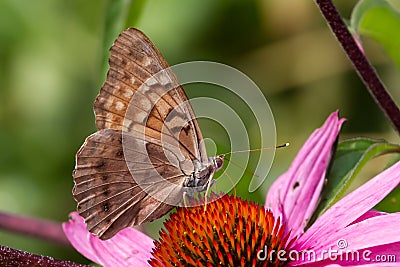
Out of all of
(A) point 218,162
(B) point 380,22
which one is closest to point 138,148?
(A) point 218,162

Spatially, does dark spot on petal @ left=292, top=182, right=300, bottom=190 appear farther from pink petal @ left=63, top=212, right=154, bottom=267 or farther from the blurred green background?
the blurred green background

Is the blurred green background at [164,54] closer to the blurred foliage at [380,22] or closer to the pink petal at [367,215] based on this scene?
the blurred foliage at [380,22]

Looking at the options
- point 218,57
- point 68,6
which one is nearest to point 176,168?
point 218,57

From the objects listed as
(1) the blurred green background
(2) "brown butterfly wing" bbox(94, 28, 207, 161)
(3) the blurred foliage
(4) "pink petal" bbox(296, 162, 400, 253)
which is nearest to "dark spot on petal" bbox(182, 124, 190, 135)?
(2) "brown butterfly wing" bbox(94, 28, 207, 161)

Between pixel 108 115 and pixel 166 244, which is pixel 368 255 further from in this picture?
pixel 108 115

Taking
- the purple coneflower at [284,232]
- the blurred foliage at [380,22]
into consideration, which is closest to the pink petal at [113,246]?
the purple coneflower at [284,232]

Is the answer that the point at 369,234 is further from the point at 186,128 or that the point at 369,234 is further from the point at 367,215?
the point at 186,128
